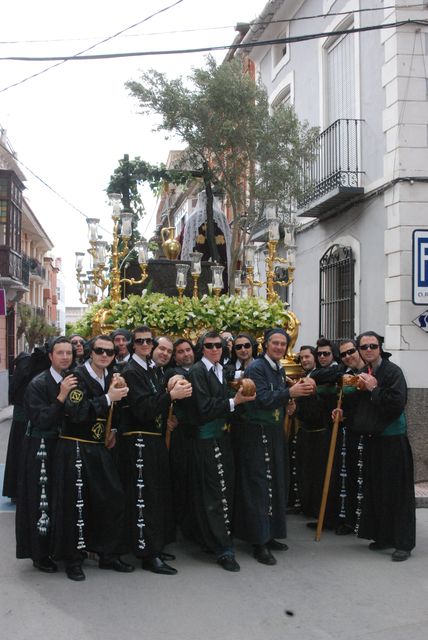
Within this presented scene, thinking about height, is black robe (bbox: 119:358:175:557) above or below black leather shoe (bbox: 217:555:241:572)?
above

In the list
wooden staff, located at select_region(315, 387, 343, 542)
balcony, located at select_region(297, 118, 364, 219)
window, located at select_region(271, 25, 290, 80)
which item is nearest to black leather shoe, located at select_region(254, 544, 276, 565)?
wooden staff, located at select_region(315, 387, 343, 542)

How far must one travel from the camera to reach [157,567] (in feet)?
18.1

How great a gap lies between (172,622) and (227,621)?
34 cm

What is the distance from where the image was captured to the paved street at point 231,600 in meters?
4.34

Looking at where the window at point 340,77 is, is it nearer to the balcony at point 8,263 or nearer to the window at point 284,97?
the window at point 284,97

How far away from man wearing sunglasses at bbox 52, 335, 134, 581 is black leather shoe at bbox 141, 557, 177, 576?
0.41ft

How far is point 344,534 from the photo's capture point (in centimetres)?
674

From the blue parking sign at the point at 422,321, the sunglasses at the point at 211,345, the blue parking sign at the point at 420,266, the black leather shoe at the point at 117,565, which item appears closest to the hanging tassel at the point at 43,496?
the black leather shoe at the point at 117,565

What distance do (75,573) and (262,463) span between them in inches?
66.5

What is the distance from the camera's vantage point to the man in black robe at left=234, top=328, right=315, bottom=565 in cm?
583

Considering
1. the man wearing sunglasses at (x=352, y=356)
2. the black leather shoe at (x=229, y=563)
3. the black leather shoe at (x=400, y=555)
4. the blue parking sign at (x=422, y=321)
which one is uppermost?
the blue parking sign at (x=422, y=321)

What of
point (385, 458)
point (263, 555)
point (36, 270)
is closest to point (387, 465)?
point (385, 458)

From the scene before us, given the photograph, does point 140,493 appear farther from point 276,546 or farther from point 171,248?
point 171,248

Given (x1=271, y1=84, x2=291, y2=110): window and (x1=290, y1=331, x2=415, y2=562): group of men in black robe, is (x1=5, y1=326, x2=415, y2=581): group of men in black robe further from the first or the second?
(x1=271, y1=84, x2=291, y2=110): window
